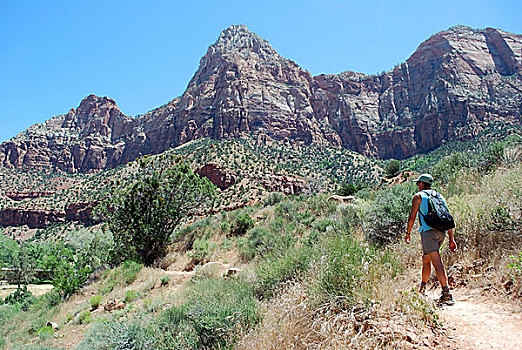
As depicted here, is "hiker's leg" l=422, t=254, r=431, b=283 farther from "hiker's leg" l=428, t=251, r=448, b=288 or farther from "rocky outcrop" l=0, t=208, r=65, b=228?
"rocky outcrop" l=0, t=208, r=65, b=228

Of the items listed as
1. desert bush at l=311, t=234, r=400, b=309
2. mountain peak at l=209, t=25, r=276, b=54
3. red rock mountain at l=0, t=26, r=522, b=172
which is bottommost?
desert bush at l=311, t=234, r=400, b=309

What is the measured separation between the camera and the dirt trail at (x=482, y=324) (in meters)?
2.48

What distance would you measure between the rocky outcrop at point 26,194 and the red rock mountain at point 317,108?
36.4m

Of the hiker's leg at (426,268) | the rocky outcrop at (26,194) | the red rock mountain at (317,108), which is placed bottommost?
the hiker's leg at (426,268)

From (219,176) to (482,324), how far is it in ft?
151

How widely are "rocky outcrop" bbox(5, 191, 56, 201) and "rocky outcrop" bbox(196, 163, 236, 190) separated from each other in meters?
60.9

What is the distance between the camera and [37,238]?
2485 inches

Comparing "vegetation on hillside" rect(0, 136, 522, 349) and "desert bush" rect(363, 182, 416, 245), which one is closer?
"vegetation on hillside" rect(0, 136, 522, 349)

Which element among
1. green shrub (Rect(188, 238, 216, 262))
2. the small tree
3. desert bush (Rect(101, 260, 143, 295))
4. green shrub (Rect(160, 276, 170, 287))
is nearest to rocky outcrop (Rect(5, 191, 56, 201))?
the small tree

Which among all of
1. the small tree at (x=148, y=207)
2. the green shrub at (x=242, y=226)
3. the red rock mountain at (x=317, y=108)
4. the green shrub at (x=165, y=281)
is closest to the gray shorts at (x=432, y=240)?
the green shrub at (x=165, y=281)

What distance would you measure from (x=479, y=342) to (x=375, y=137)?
4655 inches

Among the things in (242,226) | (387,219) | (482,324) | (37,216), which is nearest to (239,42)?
(37,216)

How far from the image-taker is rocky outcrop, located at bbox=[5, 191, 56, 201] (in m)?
77.4

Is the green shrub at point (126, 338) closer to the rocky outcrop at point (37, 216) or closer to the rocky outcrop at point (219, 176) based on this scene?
the rocky outcrop at point (219, 176)
